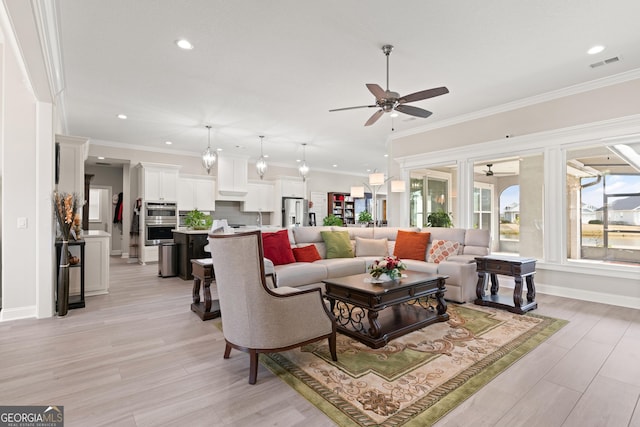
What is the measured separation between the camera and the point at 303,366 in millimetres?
2438

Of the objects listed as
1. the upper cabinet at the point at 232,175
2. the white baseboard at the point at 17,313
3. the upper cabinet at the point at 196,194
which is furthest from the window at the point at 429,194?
the white baseboard at the point at 17,313

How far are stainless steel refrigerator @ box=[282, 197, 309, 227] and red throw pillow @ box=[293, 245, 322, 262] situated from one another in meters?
5.09

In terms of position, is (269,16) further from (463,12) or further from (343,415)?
(343,415)

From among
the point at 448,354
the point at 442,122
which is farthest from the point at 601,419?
the point at 442,122

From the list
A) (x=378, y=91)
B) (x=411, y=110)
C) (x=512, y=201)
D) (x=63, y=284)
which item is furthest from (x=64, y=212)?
(x=512, y=201)

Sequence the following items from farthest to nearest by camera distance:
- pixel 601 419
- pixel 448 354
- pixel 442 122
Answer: pixel 442 122, pixel 448 354, pixel 601 419

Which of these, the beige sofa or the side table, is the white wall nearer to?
the side table

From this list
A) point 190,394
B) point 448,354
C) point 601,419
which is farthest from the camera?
point 448,354

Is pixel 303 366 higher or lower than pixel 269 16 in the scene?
lower

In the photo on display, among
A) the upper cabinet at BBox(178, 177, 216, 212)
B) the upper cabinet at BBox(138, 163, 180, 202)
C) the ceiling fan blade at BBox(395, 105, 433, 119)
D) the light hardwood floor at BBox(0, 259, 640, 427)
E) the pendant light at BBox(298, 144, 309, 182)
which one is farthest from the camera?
the upper cabinet at BBox(178, 177, 216, 212)

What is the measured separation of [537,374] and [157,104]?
5893 mm

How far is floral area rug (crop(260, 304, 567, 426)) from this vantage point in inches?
75.7

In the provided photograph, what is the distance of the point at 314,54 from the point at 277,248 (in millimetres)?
2506

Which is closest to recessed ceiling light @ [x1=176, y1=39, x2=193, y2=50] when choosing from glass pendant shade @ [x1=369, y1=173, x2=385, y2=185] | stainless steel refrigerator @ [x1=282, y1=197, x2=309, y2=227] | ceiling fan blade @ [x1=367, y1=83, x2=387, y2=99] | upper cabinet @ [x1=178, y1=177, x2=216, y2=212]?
ceiling fan blade @ [x1=367, y1=83, x2=387, y2=99]
